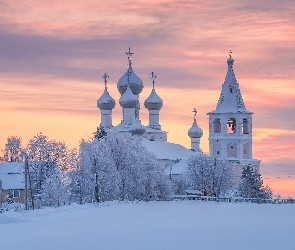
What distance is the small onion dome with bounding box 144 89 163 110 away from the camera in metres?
126

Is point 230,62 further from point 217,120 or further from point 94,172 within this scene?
point 94,172

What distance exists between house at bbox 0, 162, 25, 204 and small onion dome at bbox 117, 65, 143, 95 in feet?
95.4

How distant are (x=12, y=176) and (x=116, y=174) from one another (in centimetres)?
1872

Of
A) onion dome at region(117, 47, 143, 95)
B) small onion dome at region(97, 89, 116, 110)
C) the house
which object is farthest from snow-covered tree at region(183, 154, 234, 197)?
small onion dome at region(97, 89, 116, 110)

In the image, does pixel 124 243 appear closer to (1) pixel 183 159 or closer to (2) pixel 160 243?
(2) pixel 160 243

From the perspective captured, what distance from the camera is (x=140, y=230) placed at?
43.9 meters

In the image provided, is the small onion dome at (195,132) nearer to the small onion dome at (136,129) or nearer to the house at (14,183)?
the small onion dome at (136,129)

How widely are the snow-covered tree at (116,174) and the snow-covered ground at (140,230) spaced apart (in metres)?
16.9

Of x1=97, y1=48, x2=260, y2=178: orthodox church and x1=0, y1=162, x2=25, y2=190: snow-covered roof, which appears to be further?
x1=97, y1=48, x2=260, y2=178: orthodox church

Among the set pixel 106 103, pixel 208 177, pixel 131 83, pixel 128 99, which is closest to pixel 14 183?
pixel 208 177

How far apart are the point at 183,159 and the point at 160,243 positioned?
82692mm

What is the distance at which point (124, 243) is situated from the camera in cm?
3691

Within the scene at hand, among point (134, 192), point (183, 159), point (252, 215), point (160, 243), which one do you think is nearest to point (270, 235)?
point (160, 243)

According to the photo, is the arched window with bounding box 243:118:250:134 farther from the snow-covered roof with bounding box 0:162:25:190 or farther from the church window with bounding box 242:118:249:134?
the snow-covered roof with bounding box 0:162:25:190
